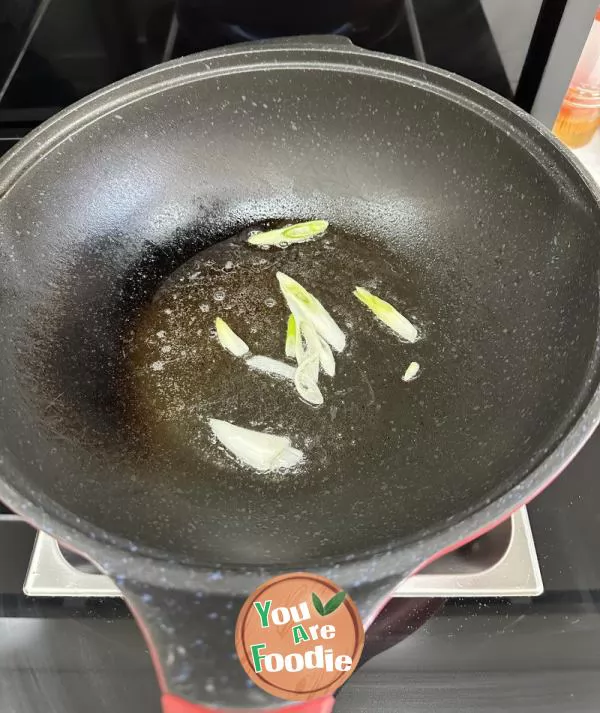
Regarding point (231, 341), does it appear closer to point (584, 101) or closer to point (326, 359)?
point (326, 359)

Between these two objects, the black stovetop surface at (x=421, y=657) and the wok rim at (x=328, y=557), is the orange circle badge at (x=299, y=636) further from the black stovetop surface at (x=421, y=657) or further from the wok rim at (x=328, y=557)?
the black stovetop surface at (x=421, y=657)

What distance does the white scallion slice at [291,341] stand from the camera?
0.75m

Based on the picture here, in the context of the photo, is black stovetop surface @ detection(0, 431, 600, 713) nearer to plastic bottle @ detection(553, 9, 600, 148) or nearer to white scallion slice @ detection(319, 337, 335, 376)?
white scallion slice @ detection(319, 337, 335, 376)

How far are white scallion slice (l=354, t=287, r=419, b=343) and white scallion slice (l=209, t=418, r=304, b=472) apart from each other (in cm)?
20

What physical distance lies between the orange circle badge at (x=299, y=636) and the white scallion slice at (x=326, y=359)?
0.31 meters

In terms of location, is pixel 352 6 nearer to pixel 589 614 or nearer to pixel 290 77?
pixel 290 77

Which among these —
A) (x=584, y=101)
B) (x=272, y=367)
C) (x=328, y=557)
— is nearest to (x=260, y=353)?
(x=272, y=367)

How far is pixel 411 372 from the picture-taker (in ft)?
2.36

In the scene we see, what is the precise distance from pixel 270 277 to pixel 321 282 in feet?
0.22

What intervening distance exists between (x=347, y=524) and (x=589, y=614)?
0.87 ft

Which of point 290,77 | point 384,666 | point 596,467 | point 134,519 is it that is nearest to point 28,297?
point 134,519

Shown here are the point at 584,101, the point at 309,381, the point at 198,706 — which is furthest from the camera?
the point at 584,101

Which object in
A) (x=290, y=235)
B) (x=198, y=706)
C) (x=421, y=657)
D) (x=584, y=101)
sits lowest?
(x=421, y=657)

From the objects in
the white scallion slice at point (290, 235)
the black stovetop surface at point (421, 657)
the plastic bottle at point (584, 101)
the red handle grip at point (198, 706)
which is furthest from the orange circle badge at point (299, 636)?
the plastic bottle at point (584, 101)
